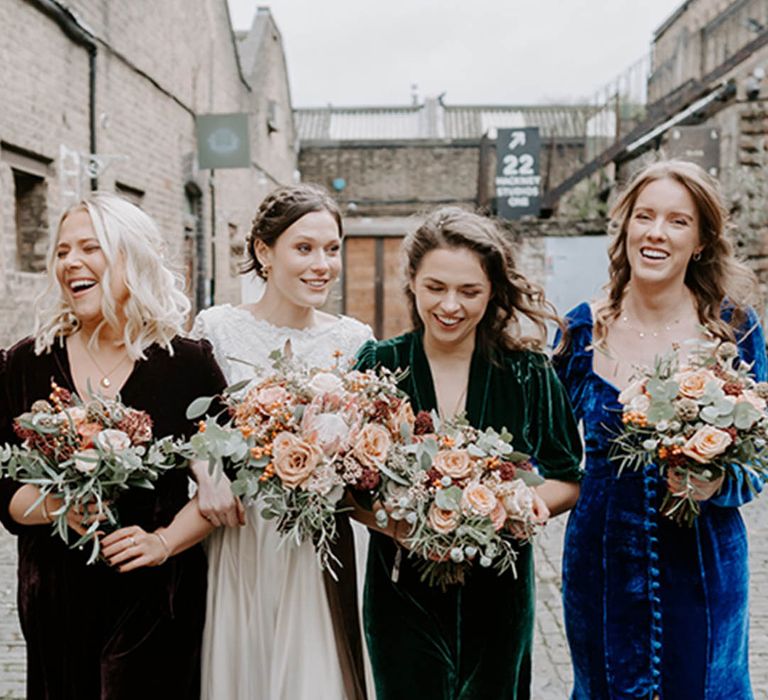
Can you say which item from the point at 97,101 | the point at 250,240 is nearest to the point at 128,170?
the point at 97,101

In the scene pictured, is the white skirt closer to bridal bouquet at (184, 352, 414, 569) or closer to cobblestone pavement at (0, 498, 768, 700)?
bridal bouquet at (184, 352, 414, 569)

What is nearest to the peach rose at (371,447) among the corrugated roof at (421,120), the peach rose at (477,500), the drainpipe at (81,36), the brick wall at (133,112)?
the peach rose at (477,500)

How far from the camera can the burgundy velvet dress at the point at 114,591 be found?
239 centimetres

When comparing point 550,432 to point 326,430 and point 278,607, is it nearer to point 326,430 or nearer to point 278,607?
point 326,430

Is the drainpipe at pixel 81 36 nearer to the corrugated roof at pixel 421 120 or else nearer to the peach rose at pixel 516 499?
the peach rose at pixel 516 499

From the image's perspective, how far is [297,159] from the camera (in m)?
25.8

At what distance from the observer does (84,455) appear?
2.14m

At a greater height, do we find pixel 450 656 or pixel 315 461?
pixel 315 461

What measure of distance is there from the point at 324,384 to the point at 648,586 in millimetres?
1201

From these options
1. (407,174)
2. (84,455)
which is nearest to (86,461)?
(84,455)

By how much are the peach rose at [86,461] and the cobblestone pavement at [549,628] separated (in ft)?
5.39

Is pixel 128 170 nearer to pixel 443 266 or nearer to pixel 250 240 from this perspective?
pixel 250 240

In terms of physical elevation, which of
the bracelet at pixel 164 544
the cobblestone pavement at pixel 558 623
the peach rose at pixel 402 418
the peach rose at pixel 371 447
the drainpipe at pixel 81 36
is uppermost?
the drainpipe at pixel 81 36

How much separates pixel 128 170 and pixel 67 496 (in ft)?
32.4
